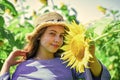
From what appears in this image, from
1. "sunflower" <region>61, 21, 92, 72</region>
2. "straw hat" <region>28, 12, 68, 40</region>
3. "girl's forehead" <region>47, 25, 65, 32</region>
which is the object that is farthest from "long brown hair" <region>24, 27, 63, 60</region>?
"sunflower" <region>61, 21, 92, 72</region>

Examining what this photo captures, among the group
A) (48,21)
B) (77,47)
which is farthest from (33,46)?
(77,47)

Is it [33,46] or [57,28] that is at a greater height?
[57,28]

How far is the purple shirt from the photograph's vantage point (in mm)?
2285

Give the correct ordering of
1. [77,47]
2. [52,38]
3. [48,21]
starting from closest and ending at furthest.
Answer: [77,47] → [52,38] → [48,21]

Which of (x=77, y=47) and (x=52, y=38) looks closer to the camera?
(x=77, y=47)

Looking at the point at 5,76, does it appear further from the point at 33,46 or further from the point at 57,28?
the point at 57,28

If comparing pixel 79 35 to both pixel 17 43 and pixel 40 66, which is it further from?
pixel 17 43

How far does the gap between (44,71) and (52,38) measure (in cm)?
22

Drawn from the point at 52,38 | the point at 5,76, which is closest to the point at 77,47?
the point at 52,38

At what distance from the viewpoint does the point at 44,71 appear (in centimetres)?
232

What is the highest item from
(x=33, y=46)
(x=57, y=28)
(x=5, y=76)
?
(x=57, y=28)

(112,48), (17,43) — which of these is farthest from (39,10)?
(17,43)

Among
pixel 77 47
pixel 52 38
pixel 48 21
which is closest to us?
pixel 77 47

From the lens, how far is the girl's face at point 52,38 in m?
2.24
